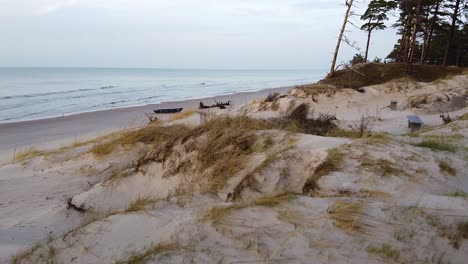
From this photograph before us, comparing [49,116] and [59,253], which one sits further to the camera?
[49,116]

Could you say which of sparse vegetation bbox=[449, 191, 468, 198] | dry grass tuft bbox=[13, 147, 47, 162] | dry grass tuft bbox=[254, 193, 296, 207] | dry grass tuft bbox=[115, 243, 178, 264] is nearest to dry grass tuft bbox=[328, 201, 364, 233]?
dry grass tuft bbox=[254, 193, 296, 207]

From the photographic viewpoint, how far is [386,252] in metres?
2.78

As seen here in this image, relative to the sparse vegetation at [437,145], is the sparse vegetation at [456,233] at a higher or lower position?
lower

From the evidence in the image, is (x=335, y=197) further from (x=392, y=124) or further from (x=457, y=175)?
(x=392, y=124)

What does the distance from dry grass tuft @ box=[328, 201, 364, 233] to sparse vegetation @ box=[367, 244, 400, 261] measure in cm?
22

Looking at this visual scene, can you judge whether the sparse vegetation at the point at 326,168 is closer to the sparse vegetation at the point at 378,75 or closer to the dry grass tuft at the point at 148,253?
the dry grass tuft at the point at 148,253

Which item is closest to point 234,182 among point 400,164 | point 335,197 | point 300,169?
point 300,169

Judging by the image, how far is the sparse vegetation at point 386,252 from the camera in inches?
108

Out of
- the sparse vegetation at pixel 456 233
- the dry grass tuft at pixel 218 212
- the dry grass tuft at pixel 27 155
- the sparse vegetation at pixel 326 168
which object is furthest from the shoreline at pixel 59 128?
the sparse vegetation at pixel 456 233

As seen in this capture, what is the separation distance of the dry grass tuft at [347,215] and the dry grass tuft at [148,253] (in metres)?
1.50

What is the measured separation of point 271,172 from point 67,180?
395 centimetres

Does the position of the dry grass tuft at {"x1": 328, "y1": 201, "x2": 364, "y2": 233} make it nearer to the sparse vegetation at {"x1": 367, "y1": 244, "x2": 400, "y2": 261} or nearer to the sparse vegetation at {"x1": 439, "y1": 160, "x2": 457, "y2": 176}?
the sparse vegetation at {"x1": 367, "y1": 244, "x2": 400, "y2": 261}

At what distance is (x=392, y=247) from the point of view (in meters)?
2.84

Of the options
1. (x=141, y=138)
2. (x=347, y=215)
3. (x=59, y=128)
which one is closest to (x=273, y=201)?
(x=347, y=215)
